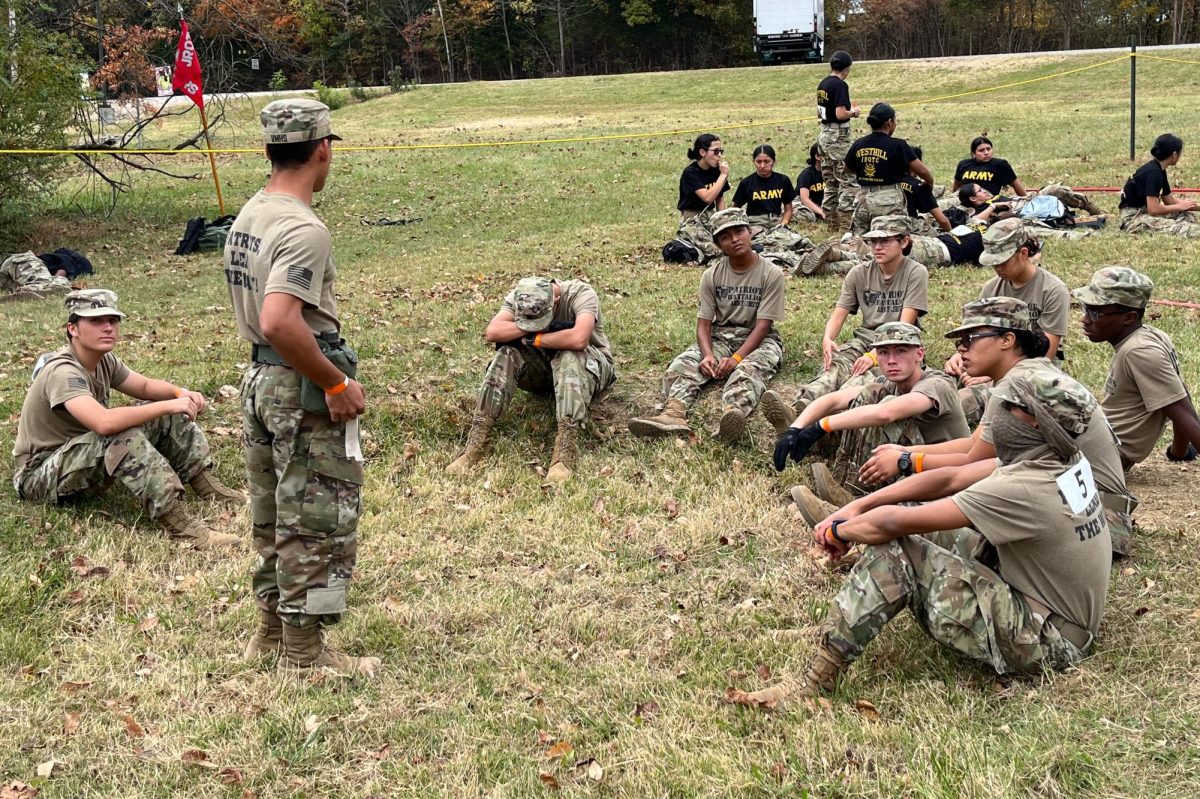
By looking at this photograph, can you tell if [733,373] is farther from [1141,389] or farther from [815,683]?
[815,683]

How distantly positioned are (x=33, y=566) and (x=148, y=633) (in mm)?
1051

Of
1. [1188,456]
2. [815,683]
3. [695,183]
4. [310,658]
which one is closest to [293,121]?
[310,658]

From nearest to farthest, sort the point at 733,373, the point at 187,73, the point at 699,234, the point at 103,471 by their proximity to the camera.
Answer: the point at 103,471
the point at 733,373
the point at 699,234
the point at 187,73

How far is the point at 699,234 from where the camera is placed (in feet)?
40.3

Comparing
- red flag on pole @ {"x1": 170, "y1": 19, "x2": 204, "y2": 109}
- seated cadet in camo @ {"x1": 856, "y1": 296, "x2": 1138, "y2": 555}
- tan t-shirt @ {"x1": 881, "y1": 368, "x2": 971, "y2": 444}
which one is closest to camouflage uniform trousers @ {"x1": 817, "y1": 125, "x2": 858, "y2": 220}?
tan t-shirt @ {"x1": 881, "y1": 368, "x2": 971, "y2": 444}

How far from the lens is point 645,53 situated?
5753cm

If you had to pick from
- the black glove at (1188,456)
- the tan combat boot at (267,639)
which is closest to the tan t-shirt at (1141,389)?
the black glove at (1188,456)

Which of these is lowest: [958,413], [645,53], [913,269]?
[958,413]

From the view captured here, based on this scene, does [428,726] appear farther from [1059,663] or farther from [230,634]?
[1059,663]

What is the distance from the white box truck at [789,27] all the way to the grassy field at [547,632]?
31879 mm

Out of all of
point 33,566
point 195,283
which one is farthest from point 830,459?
point 195,283

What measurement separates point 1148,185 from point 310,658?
11389 mm

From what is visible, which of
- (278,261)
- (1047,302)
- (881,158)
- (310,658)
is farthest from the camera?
(881,158)

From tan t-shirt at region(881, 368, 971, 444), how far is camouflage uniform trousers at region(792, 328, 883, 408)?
788mm
